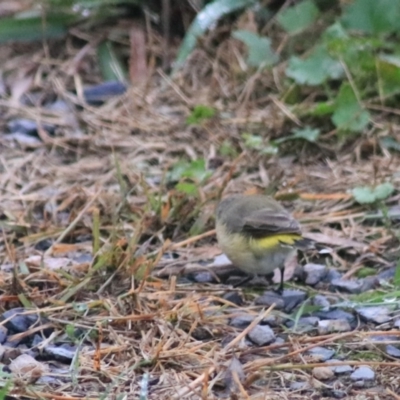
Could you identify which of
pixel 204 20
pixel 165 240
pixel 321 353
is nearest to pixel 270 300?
pixel 321 353

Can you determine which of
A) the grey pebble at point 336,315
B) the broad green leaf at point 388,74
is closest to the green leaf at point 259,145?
the broad green leaf at point 388,74

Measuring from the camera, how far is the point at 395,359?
2861 millimetres

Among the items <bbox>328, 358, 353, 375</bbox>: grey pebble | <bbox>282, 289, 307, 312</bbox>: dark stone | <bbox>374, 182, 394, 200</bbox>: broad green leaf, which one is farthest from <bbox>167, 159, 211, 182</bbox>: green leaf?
<bbox>328, 358, 353, 375</bbox>: grey pebble

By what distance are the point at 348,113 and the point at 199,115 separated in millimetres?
852

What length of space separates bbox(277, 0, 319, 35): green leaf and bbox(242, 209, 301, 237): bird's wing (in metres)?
2.17

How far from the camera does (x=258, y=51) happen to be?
538 centimetres

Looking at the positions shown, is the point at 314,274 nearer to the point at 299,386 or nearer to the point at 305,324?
the point at 305,324

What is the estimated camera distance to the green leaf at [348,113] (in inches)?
186

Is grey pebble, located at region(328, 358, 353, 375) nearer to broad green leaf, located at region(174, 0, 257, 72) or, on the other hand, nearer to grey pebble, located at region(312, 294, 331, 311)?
grey pebble, located at region(312, 294, 331, 311)

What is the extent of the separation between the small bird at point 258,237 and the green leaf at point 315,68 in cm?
145

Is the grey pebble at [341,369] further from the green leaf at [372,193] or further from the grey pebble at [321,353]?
the green leaf at [372,193]

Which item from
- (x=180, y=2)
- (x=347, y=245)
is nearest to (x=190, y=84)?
(x=180, y=2)

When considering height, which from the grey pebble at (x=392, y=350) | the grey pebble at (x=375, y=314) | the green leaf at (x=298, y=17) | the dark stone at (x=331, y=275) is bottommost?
the dark stone at (x=331, y=275)

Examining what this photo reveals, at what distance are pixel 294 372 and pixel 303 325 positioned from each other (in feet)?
1.40
